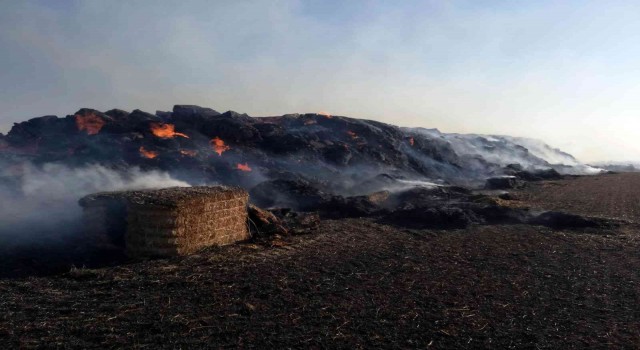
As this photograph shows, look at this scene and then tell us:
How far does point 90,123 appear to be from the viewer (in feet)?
96.1

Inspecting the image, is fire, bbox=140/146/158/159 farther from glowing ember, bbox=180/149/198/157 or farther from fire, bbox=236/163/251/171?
fire, bbox=236/163/251/171

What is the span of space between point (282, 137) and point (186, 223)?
2166 cm

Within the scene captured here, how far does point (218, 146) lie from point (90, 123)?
8771 millimetres

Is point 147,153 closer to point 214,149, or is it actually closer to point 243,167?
point 214,149

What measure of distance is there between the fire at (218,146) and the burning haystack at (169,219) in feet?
49.8

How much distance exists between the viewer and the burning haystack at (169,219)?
10406mm

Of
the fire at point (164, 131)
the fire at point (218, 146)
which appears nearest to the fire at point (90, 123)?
the fire at point (164, 131)

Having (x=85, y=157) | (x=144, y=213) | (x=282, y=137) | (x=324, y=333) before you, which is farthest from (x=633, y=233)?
(x=85, y=157)

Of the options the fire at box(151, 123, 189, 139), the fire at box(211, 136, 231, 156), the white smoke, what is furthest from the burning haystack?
the fire at box(151, 123, 189, 139)

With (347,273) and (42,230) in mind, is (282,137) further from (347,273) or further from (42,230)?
(347,273)

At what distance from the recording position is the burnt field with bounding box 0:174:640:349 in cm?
626

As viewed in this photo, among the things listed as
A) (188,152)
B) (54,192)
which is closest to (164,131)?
(188,152)

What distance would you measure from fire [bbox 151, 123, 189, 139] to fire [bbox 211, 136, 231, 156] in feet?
5.76

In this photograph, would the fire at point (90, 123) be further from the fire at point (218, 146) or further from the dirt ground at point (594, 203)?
the dirt ground at point (594, 203)
